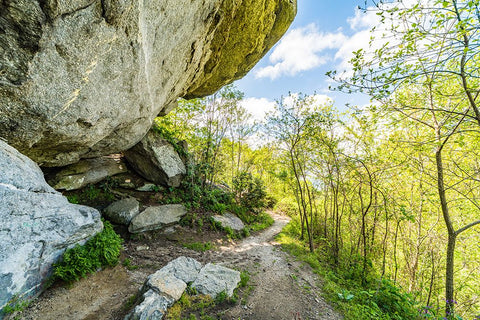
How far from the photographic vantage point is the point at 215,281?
388 centimetres

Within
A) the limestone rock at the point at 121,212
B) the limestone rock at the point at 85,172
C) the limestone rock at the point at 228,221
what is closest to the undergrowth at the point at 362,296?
the limestone rock at the point at 228,221

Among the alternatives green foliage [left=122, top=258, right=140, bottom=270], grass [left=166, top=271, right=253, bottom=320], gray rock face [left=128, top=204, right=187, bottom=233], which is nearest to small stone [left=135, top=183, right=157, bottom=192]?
gray rock face [left=128, top=204, right=187, bottom=233]

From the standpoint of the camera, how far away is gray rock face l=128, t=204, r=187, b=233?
6.05 meters

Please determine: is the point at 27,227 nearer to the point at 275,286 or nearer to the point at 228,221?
the point at 275,286

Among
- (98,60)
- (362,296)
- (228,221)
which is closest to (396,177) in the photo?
(362,296)

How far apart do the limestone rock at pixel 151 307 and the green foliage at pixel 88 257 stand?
5.45 feet

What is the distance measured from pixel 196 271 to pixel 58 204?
10.3 ft

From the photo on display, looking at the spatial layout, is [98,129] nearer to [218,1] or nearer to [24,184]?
[24,184]

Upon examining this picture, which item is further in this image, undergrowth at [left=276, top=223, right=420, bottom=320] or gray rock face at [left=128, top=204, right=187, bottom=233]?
gray rock face at [left=128, top=204, right=187, bottom=233]

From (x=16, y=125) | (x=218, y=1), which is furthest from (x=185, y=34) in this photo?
(x=16, y=125)

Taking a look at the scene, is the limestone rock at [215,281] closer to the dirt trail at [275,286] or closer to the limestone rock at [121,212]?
the dirt trail at [275,286]

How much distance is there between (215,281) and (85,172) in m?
6.82

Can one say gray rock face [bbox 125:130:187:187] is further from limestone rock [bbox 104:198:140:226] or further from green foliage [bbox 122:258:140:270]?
green foliage [bbox 122:258:140:270]

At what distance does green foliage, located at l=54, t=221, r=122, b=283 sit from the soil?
7.2 inches
